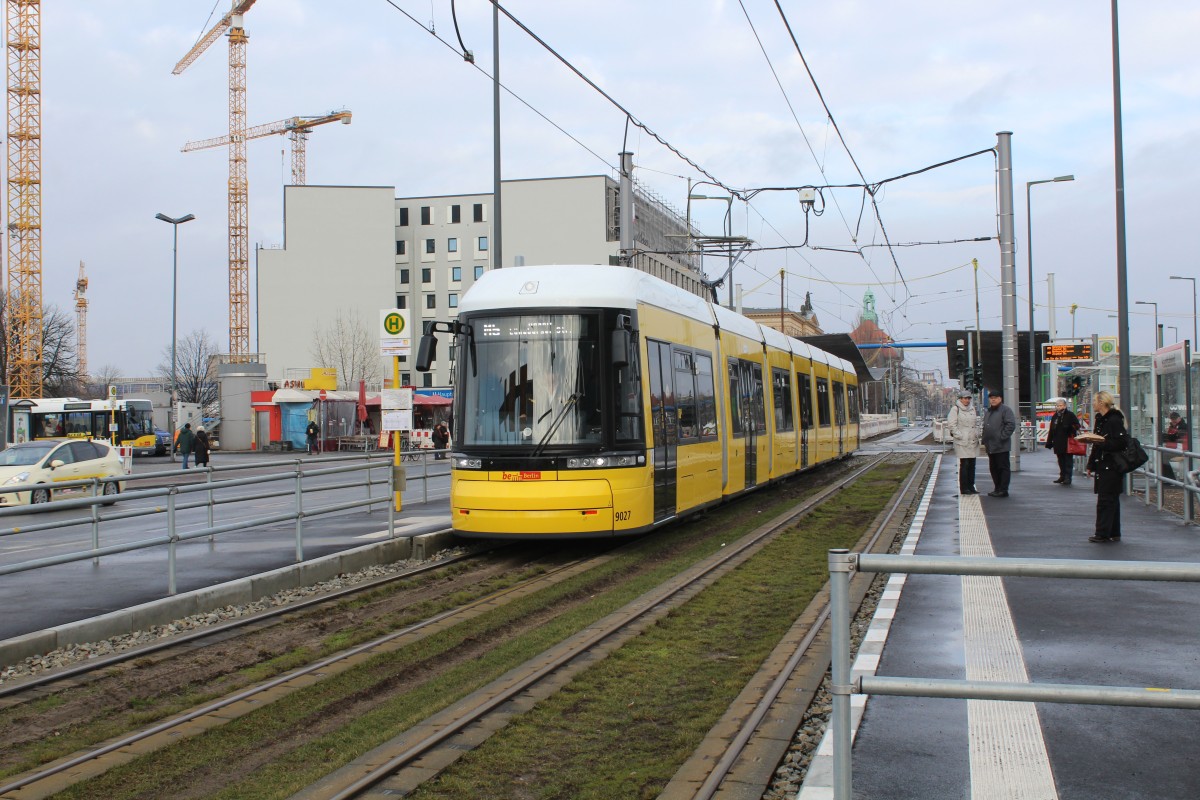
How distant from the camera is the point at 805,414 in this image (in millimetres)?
25688

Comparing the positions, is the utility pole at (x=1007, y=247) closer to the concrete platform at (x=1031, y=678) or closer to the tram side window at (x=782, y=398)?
the tram side window at (x=782, y=398)

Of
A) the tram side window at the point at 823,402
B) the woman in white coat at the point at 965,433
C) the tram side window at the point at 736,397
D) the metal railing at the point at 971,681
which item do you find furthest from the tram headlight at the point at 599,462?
the tram side window at the point at 823,402

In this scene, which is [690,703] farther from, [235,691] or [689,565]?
[689,565]

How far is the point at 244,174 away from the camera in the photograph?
9806cm

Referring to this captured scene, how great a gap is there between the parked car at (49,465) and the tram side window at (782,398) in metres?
13.5

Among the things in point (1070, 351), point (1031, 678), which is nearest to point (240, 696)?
point (1031, 678)

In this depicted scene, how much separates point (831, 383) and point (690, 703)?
24.5m

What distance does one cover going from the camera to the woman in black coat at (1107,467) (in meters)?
12.3

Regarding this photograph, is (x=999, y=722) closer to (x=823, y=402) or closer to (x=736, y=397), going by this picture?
(x=736, y=397)

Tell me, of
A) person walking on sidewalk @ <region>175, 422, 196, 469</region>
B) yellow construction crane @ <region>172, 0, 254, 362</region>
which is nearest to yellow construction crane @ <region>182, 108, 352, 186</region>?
yellow construction crane @ <region>172, 0, 254, 362</region>

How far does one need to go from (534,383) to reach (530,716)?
6.70 m

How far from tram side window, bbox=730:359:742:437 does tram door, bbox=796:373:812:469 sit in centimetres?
647

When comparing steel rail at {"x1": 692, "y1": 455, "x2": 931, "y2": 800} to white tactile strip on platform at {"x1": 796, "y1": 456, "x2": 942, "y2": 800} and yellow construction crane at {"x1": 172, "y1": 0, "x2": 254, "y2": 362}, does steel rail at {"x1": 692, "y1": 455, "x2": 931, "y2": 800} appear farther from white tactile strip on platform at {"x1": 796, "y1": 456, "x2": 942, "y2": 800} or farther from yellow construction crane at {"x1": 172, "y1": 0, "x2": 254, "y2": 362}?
yellow construction crane at {"x1": 172, "y1": 0, "x2": 254, "y2": 362}

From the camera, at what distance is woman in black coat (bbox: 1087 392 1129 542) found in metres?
12.3
